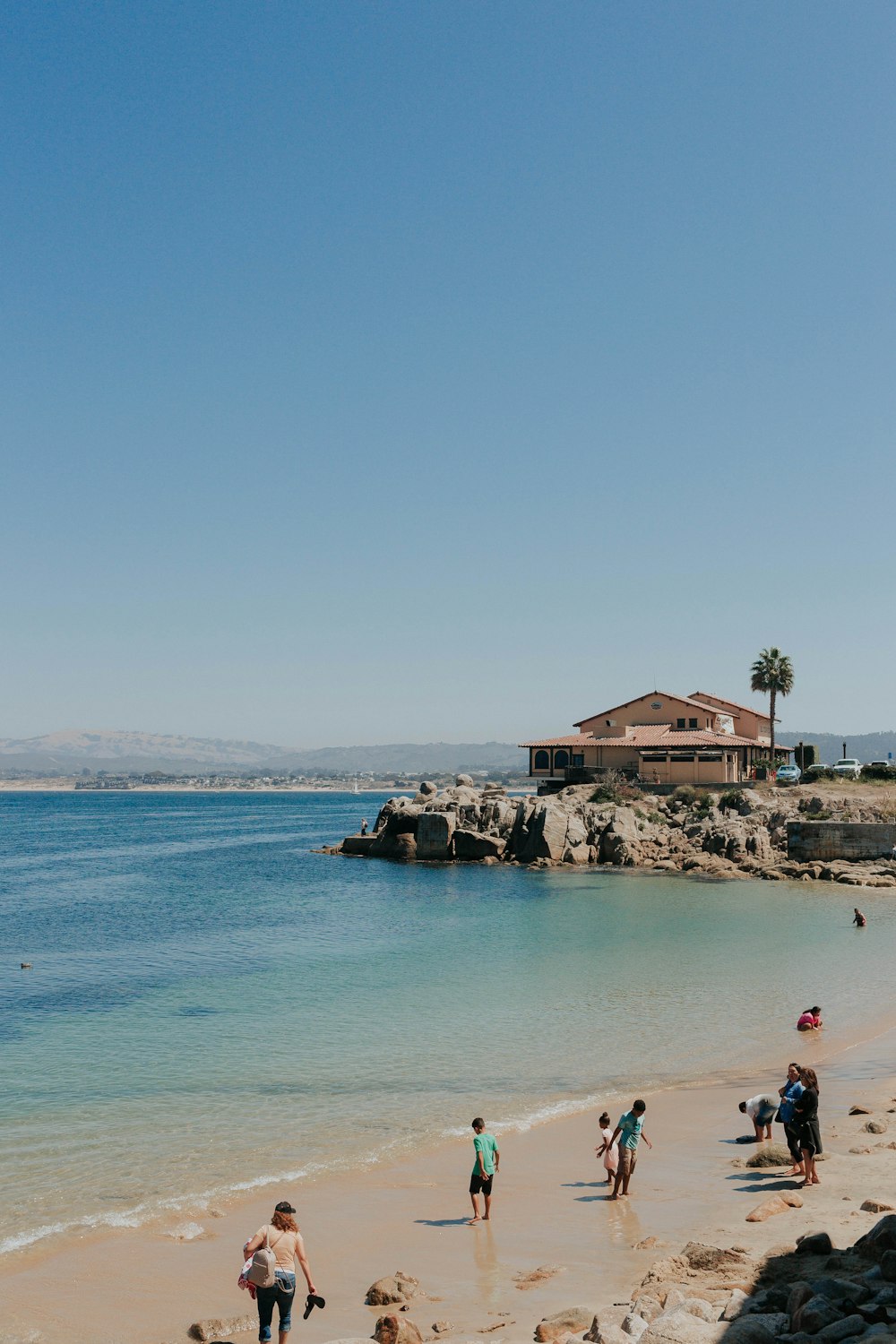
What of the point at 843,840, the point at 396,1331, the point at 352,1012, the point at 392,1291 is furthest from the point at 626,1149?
the point at 843,840

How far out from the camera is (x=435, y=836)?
65.4 metres

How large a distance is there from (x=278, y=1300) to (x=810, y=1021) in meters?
17.2

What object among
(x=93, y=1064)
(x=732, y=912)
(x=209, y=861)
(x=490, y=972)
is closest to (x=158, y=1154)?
(x=93, y=1064)

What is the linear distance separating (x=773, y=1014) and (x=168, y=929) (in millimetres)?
25290

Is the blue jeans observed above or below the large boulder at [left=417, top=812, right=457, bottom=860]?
above

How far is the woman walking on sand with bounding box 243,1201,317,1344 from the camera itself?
1010cm

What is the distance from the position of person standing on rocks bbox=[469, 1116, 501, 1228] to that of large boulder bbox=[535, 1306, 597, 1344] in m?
3.14

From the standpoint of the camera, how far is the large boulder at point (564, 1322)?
990 cm

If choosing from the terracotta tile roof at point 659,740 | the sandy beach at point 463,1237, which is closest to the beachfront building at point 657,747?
the terracotta tile roof at point 659,740

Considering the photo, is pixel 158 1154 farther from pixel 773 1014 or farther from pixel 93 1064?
pixel 773 1014

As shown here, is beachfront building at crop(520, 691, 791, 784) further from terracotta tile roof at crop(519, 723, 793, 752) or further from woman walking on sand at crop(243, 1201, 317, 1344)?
woman walking on sand at crop(243, 1201, 317, 1344)

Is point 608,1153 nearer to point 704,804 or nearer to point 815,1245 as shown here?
point 815,1245

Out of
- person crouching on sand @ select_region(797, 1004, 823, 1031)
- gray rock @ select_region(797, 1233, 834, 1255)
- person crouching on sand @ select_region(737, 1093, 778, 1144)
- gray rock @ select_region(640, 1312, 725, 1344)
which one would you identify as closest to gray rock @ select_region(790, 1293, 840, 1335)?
gray rock @ select_region(640, 1312, 725, 1344)

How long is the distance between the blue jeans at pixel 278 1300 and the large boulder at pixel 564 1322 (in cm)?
251
